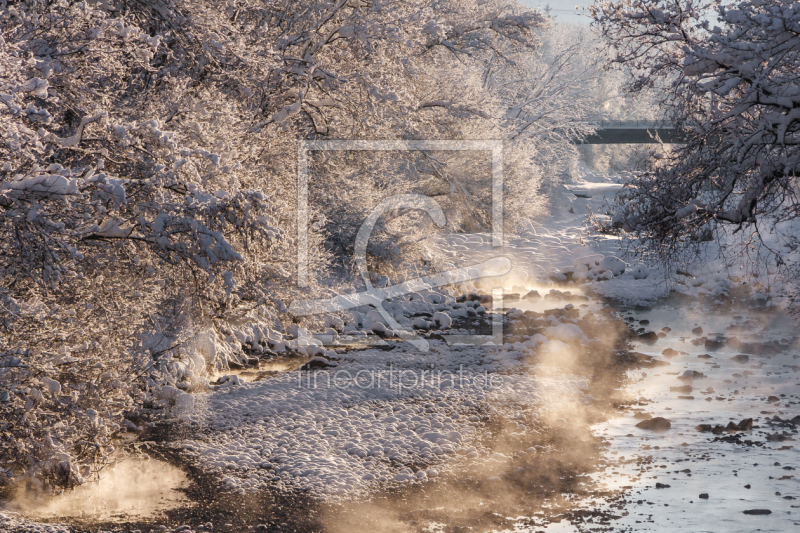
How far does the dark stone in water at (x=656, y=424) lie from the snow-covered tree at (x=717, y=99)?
97.3 inches

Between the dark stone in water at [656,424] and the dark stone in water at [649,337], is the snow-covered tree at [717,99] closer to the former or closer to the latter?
the dark stone in water at [656,424]

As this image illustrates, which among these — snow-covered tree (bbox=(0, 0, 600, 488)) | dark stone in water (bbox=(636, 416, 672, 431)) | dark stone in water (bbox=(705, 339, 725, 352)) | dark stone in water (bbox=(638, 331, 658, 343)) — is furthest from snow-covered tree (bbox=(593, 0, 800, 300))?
dark stone in water (bbox=(638, 331, 658, 343))

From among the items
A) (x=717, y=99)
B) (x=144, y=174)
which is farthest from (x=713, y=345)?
(x=144, y=174)

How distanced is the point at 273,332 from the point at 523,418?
4890 mm

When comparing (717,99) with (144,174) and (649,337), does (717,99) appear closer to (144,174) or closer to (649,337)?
(144,174)

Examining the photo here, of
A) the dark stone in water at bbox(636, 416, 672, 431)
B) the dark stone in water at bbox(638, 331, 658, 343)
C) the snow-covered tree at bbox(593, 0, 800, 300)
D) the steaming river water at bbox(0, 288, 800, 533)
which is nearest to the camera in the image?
the snow-covered tree at bbox(593, 0, 800, 300)

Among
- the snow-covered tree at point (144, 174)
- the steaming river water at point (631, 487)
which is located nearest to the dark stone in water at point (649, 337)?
the steaming river water at point (631, 487)

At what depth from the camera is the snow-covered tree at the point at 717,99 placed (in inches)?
249

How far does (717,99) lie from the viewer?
7449mm

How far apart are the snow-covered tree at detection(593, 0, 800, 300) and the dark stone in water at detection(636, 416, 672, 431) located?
8.11 feet

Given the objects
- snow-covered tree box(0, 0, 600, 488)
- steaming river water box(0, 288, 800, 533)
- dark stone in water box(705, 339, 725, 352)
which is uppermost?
snow-covered tree box(0, 0, 600, 488)

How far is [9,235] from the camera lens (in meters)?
4.35

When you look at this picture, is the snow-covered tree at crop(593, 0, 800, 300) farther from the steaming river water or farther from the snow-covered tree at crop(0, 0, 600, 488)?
the snow-covered tree at crop(0, 0, 600, 488)

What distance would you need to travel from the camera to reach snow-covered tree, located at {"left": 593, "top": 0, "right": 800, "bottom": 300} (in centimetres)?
633
